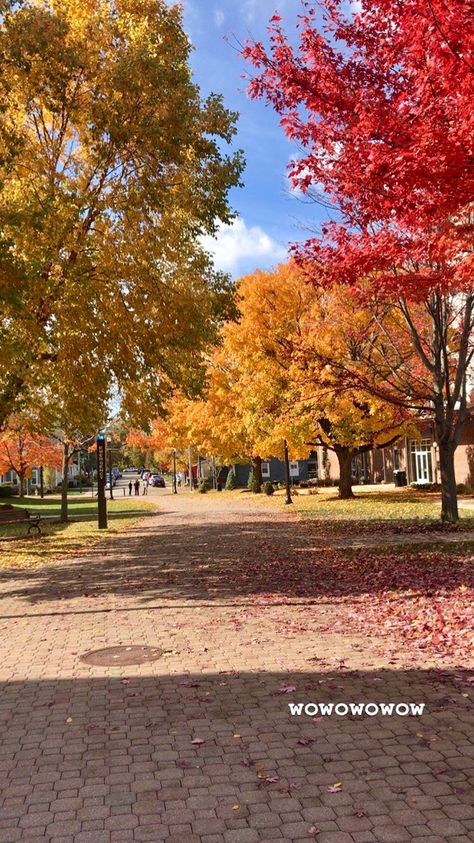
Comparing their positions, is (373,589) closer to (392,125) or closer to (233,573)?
(233,573)

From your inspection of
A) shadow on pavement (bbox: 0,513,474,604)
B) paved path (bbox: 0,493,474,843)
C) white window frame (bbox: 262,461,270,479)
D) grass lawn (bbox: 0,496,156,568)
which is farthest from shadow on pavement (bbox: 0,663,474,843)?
white window frame (bbox: 262,461,270,479)

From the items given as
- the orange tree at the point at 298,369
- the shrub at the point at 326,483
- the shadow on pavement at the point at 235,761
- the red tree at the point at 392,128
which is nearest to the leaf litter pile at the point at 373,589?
the shadow on pavement at the point at 235,761

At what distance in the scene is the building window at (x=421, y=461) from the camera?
132 feet

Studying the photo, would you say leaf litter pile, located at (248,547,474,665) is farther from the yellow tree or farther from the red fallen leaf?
the yellow tree

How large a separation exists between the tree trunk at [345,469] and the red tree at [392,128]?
21.6m

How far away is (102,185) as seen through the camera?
47.8 feet

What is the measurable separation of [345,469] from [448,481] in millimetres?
14863

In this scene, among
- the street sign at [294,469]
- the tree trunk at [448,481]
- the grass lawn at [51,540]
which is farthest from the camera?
the street sign at [294,469]

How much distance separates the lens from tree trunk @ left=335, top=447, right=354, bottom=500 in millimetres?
31031

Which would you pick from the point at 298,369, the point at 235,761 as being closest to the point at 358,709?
the point at 235,761

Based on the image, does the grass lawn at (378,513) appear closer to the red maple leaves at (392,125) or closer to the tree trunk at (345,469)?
the tree trunk at (345,469)

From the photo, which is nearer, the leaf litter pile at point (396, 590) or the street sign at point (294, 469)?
the leaf litter pile at point (396, 590)

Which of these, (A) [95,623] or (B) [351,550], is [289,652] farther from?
(B) [351,550]

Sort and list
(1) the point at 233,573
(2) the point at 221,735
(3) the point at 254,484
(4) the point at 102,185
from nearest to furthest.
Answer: (2) the point at 221,735 → (1) the point at 233,573 → (4) the point at 102,185 → (3) the point at 254,484
